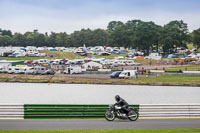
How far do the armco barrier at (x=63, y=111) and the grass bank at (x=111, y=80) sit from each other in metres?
42.7

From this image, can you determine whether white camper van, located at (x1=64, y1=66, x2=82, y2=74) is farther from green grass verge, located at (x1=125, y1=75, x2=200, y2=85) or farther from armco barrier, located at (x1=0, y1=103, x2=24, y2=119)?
armco barrier, located at (x1=0, y1=103, x2=24, y2=119)

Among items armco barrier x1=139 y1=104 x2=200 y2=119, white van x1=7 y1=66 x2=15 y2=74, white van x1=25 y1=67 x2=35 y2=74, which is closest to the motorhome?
white van x1=25 y1=67 x2=35 y2=74

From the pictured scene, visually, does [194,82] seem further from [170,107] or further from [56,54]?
[56,54]

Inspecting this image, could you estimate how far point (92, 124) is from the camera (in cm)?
1945

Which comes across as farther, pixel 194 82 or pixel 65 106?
pixel 194 82

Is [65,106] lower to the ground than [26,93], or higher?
higher

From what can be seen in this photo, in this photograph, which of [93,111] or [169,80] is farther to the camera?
[169,80]

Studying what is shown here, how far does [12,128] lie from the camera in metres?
17.9

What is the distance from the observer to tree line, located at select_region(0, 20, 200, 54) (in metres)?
121

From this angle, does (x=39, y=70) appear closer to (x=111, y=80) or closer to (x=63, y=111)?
(x=111, y=80)

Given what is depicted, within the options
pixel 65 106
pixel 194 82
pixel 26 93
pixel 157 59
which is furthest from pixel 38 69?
pixel 65 106

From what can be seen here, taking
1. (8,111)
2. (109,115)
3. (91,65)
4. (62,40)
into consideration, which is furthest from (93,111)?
(62,40)

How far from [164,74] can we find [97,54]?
4778 cm

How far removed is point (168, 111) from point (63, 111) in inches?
250
